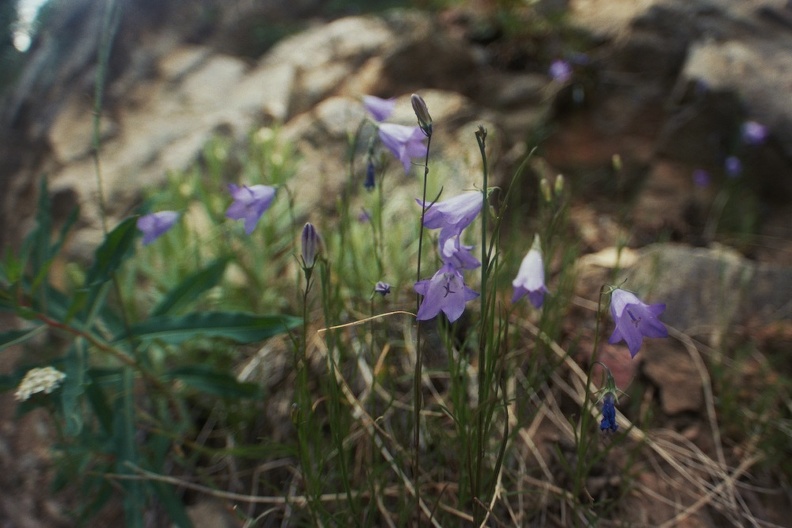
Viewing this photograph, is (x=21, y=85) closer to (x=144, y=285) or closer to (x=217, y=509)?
(x=144, y=285)

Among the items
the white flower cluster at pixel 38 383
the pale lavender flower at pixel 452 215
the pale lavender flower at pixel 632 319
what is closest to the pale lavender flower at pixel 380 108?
the pale lavender flower at pixel 452 215

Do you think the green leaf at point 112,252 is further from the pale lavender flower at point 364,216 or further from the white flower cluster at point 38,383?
the pale lavender flower at point 364,216

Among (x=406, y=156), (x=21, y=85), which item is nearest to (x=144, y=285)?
(x=406, y=156)

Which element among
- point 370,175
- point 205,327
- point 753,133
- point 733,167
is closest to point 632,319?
point 370,175

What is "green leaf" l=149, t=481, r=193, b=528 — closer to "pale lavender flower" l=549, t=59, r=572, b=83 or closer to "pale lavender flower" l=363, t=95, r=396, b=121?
"pale lavender flower" l=363, t=95, r=396, b=121

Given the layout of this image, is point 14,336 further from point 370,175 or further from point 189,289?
point 370,175
